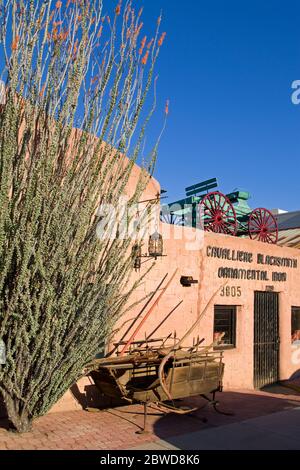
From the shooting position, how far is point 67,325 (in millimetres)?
6578

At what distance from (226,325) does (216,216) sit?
486 cm

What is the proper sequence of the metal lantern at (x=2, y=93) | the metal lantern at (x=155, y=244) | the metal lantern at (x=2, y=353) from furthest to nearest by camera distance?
1. the metal lantern at (x=155, y=244)
2. the metal lantern at (x=2, y=93)
3. the metal lantern at (x=2, y=353)

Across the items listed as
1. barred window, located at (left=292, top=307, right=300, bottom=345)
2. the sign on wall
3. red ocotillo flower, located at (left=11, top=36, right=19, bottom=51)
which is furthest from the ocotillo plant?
barred window, located at (left=292, top=307, right=300, bottom=345)

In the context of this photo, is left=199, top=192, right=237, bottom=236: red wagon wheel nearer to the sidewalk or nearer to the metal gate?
Answer: the metal gate

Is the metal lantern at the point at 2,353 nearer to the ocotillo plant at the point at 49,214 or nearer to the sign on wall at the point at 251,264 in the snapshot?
the ocotillo plant at the point at 49,214

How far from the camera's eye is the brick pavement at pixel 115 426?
20.0ft

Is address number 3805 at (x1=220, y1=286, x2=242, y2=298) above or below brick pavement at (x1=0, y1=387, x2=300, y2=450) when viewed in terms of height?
above

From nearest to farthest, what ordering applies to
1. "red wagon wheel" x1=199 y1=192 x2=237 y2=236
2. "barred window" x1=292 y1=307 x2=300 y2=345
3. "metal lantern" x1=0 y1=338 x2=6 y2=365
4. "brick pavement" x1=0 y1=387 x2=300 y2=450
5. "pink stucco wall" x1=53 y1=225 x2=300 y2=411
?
1. "metal lantern" x1=0 y1=338 x2=6 y2=365
2. "brick pavement" x1=0 y1=387 x2=300 y2=450
3. "pink stucco wall" x1=53 y1=225 x2=300 y2=411
4. "barred window" x1=292 y1=307 x2=300 y2=345
5. "red wagon wheel" x1=199 y1=192 x2=237 y2=236

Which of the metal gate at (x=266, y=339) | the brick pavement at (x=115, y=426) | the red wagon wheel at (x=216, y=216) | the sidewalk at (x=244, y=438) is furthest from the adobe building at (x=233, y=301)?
the red wagon wheel at (x=216, y=216)

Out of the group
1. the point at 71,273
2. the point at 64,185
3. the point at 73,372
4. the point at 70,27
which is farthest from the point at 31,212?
the point at 70,27

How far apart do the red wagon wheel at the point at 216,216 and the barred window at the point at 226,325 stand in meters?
4.13

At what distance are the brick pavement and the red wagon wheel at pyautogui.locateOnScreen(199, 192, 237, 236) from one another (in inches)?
270

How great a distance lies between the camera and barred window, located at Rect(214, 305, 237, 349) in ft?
35.8

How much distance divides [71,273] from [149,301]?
3089 mm
